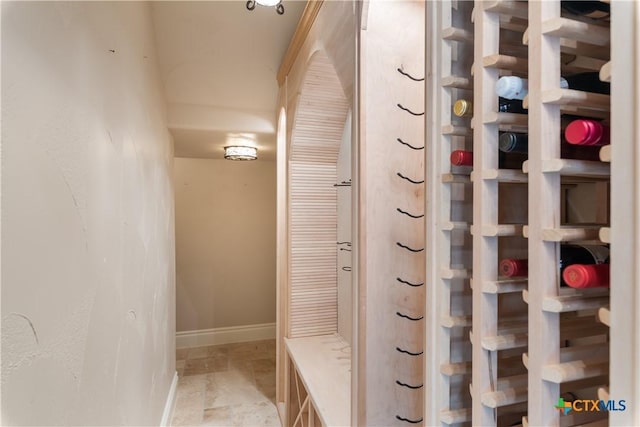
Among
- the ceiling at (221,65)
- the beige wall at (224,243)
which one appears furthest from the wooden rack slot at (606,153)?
the beige wall at (224,243)

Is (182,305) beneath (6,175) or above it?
beneath

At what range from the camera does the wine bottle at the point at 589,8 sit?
45 cm

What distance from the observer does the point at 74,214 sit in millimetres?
850

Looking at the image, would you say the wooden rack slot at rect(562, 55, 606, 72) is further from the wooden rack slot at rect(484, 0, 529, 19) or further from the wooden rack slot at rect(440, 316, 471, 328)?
the wooden rack slot at rect(440, 316, 471, 328)

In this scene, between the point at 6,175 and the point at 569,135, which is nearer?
the point at 569,135

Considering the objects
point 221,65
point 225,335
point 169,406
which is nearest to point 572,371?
point 221,65

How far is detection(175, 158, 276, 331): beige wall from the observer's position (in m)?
3.73

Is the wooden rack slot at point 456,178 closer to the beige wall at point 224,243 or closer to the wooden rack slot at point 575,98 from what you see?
the wooden rack slot at point 575,98

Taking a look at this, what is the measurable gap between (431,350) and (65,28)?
3.49ft

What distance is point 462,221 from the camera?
0.60 m

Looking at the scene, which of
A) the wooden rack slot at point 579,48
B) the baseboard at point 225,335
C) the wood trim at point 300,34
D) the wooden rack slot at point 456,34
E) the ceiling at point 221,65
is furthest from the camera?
the baseboard at point 225,335

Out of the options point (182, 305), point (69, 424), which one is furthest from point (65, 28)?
point (182, 305)

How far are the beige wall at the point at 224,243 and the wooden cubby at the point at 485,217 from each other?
2791 mm

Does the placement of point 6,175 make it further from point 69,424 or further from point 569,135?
point 569,135
